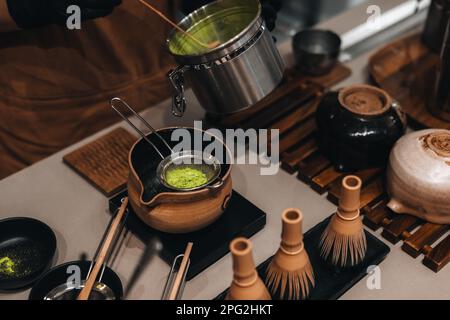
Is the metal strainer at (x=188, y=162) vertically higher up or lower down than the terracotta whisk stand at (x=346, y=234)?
higher up

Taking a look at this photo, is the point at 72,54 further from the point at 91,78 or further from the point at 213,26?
the point at 213,26

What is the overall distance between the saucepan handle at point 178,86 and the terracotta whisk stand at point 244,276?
0.52 metres

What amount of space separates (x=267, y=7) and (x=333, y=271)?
2.55 ft

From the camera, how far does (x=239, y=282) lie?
3.44 feet

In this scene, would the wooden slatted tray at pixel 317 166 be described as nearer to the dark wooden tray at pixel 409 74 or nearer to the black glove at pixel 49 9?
the dark wooden tray at pixel 409 74

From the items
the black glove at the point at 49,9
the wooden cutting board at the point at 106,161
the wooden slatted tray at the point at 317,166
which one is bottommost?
the wooden slatted tray at the point at 317,166

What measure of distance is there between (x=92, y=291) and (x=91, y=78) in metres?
0.79

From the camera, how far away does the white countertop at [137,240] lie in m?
1.28

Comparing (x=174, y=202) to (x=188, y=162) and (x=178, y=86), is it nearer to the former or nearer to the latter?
(x=188, y=162)

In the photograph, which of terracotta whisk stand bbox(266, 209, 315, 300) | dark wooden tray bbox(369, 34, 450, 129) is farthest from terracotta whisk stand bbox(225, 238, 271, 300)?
dark wooden tray bbox(369, 34, 450, 129)

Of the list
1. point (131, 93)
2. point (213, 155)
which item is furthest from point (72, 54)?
point (213, 155)

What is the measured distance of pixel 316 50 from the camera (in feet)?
6.56

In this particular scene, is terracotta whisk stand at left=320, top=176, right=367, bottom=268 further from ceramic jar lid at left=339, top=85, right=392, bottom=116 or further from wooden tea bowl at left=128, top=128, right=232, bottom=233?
ceramic jar lid at left=339, top=85, right=392, bottom=116

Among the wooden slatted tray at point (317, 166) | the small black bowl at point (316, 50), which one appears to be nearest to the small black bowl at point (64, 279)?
the wooden slatted tray at point (317, 166)
